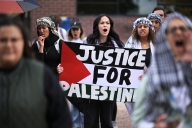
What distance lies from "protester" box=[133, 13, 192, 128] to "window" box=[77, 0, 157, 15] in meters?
17.1

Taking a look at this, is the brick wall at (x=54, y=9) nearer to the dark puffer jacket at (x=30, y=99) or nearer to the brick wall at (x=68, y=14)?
the brick wall at (x=68, y=14)

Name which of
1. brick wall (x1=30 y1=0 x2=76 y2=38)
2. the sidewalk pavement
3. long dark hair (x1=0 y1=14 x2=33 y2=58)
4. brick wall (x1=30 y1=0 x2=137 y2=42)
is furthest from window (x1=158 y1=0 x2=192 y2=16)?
long dark hair (x1=0 y1=14 x2=33 y2=58)

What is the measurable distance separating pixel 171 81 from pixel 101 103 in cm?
408

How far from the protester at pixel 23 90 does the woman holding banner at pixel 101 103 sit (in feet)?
12.1

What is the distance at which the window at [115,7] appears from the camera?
20.5 m

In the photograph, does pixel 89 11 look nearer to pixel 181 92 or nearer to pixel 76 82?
pixel 76 82

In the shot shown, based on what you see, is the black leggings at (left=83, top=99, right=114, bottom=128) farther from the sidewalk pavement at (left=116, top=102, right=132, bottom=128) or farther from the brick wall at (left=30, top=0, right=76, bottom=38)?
the brick wall at (left=30, top=0, right=76, bottom=38)

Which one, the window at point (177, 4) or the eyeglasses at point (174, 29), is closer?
the eyeglasses at point (174, 29)

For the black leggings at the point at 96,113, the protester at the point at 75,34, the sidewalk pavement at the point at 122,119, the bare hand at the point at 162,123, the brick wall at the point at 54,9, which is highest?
the brick wall at the point at 54,9

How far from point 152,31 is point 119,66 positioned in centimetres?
69

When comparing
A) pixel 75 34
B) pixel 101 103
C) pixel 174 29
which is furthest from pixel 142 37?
pixel 174 29

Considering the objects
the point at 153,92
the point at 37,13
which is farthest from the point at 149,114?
the point at 37,13

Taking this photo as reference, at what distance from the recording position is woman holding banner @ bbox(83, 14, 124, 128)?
730 cm

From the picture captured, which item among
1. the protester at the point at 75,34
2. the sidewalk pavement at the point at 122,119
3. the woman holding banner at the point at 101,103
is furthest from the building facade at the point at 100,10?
the woman holding banner at the point at 101,103
